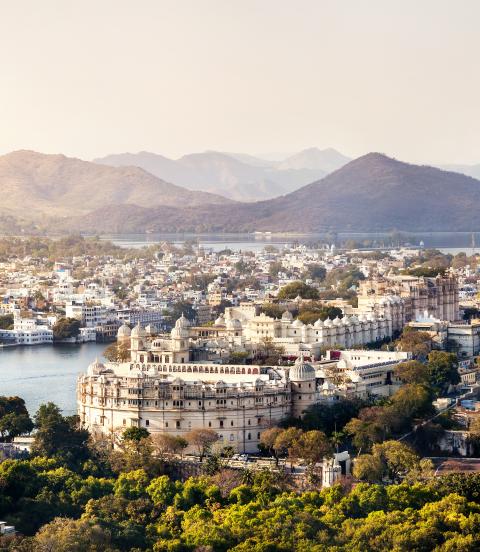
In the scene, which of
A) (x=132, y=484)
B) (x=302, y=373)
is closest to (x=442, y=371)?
(x=302, y=373)

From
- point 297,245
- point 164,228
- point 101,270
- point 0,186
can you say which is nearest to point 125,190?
point 0,186

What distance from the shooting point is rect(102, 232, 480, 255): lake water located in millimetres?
108688

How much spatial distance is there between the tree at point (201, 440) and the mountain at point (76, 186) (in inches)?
5309

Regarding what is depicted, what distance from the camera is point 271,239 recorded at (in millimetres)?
125125

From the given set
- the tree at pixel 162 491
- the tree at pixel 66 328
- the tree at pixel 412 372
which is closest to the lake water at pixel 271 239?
the tree at pixel 66 328

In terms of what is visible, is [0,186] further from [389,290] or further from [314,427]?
[314,427]

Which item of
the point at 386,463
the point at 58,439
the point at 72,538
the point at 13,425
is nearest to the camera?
the point at 72,538

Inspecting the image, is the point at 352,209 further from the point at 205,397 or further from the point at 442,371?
the point at 205,397

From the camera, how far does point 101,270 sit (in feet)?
250

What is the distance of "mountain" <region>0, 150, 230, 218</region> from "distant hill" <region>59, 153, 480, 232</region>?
17551mm

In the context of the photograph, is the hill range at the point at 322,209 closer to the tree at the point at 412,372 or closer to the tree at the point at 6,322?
the tree at the point at 6,322

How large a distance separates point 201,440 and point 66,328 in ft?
78.8

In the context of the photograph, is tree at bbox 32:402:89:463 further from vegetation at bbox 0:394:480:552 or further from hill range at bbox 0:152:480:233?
hill range at bbox 0:152:480:233

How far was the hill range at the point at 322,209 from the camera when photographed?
136 m
